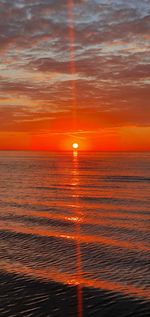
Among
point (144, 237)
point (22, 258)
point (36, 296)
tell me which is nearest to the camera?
point (36, 296)

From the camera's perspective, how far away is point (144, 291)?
62.4 feet

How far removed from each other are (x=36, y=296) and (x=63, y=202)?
34929 mm

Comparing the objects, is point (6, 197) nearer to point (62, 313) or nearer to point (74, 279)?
point (74, 279)

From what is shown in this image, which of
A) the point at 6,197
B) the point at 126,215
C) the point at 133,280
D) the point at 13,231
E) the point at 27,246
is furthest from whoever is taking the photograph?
the point at 6,197

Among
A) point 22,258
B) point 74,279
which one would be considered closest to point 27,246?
point 22,258

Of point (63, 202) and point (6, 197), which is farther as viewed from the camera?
point (6, 197)

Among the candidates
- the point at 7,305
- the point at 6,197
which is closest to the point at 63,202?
the point at 6,197

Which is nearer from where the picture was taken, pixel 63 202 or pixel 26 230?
pixel 26 230

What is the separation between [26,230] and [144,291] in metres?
16.7

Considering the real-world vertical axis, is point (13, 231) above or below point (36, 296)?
above

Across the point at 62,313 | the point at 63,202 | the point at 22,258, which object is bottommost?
the point at 62,313

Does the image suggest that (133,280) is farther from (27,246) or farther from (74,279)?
(27,246)

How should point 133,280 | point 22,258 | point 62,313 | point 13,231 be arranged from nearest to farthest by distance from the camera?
point 62,313 → point 133,280 → point 22,258 → point 13,231

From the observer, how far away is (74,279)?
2117cm
